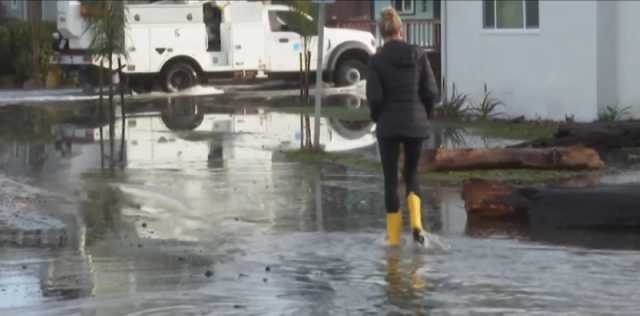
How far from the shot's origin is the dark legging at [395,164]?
420 inches

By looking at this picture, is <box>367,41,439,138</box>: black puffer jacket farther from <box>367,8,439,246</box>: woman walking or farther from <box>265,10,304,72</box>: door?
<box>265,10,304,72</box>: door

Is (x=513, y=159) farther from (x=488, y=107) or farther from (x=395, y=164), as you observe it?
(x=488, y=107)

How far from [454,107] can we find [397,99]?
12883 mm

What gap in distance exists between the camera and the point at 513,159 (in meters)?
15.1

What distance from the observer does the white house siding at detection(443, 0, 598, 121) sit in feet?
69.7

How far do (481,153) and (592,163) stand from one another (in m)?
1.18

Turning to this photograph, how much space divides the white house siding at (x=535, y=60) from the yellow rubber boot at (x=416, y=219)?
10.9 m

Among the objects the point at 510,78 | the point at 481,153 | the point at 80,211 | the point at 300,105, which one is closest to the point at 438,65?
the point at 300,105

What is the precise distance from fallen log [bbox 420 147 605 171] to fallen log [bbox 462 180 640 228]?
2.78 metres

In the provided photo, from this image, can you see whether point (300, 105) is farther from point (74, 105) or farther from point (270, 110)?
point (74, 105)

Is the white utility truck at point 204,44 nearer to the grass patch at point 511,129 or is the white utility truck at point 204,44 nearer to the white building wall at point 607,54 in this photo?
the grass patch at point 511,129

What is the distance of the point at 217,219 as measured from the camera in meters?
12.4

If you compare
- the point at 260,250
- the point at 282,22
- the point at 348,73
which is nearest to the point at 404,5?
the point at 348,73

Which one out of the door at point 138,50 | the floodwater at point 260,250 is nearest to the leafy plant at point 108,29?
the floodwater at point 260,250
